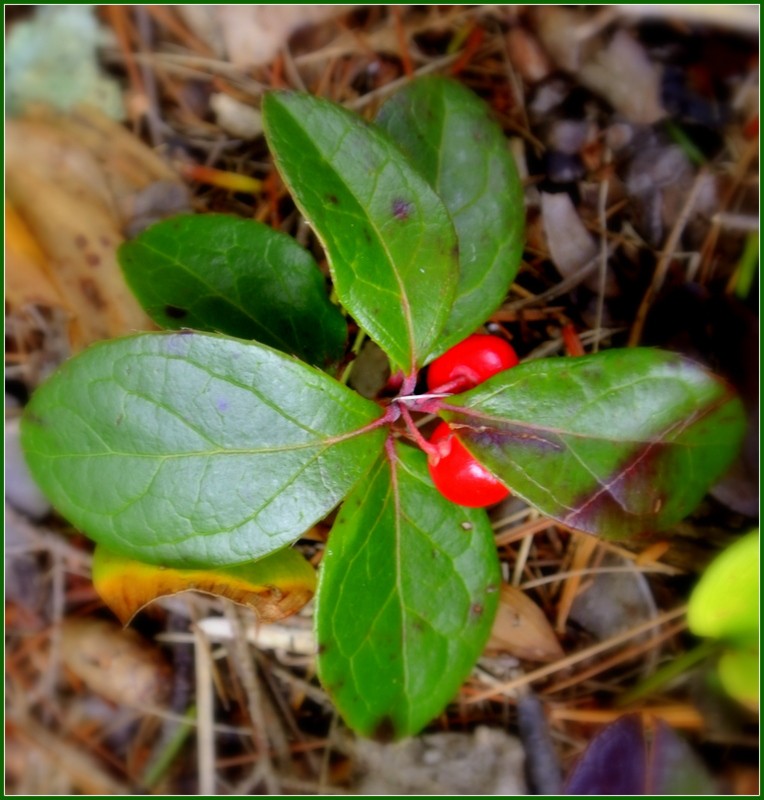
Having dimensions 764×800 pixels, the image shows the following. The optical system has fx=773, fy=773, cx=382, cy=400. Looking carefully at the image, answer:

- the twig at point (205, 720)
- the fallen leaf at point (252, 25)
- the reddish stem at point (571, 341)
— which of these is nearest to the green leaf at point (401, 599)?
the reddish stem at point (571, 341)

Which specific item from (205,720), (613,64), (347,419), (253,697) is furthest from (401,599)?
(613,64)

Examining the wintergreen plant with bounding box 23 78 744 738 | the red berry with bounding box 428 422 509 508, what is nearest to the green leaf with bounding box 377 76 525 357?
the wintergreen plant with bounding box 23 78 744 738

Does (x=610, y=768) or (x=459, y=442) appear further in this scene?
(x=610, y=768)

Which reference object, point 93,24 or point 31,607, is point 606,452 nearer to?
point 31,607

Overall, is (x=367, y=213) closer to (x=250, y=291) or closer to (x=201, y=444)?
(x=250, y=291)

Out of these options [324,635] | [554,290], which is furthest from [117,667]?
[554,290]

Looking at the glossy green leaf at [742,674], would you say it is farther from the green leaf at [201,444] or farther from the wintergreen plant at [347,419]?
the green leaf at [201,444]
